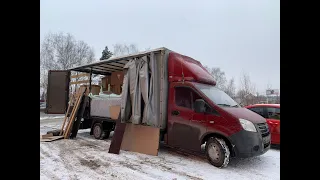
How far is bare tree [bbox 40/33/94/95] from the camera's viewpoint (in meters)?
33.5

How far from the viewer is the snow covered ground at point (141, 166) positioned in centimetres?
483

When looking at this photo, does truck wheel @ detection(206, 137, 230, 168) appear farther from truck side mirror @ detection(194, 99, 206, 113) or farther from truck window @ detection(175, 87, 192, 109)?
truck window @ detection(175, 87, 192, 109)

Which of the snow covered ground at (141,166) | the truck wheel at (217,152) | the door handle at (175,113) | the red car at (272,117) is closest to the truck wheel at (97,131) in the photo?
the snow covered ground at (141,166)

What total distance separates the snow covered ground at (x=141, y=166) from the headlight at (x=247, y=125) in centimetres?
98

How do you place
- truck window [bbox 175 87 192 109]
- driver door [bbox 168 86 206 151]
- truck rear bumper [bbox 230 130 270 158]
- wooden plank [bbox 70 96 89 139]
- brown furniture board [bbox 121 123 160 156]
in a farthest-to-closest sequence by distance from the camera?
wooden plank [bbox 70 96 89 139], brown furniture board [bbox 121 123 160 156], truck window [bbox 175 87 192 109], driver door [bbox 168 86 206 151], truck rear bumper [bbox 230 130 270 158]

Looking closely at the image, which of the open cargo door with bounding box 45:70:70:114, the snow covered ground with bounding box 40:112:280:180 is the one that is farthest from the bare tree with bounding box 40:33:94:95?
the snow covered ground with bounding box 40:112:280:180

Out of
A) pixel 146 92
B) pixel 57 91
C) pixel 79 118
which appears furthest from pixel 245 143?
pixel 57 91

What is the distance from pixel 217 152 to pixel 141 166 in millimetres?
1904

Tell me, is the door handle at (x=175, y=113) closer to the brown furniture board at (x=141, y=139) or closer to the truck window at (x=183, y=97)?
the truck window at (x=183, y=97)

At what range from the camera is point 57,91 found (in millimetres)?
10266

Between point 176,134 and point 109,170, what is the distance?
216 centimetres

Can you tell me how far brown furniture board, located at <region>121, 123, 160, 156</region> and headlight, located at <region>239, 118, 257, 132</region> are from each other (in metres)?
2.41

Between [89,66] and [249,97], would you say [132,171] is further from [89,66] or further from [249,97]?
[249,97]

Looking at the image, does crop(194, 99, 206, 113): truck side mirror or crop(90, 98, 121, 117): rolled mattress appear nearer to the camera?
crop(194, 99, 206, 113): truck side mirror
